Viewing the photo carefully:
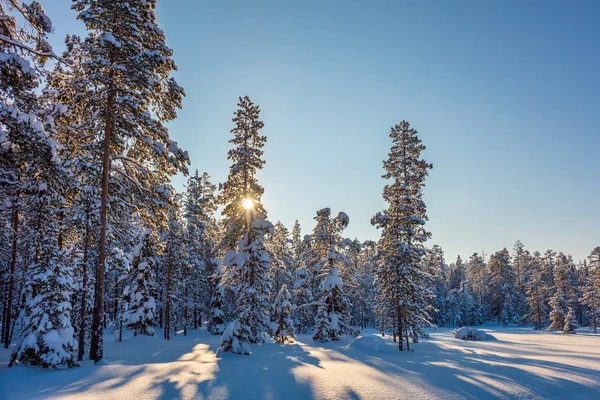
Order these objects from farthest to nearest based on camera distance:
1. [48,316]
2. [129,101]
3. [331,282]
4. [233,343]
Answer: [331,282], [233,343], [129,101], [48,316]

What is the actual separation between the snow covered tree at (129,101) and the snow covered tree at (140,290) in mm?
17770

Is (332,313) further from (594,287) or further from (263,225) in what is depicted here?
(594,287)

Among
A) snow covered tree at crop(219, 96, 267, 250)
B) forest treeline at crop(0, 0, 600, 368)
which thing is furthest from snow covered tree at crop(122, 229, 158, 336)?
snow covered tree at crop(219, 96, 267, 250)

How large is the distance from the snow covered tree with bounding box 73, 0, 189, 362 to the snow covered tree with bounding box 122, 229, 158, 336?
1777 cm

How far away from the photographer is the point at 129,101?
510 inches

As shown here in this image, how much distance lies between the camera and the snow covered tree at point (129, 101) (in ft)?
42.5

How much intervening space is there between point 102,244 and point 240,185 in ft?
34.4

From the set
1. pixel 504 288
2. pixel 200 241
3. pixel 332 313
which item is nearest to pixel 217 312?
pixel 200 241

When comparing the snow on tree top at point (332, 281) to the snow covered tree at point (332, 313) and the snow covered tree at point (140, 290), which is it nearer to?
the snow covered tree at point (332, 313)

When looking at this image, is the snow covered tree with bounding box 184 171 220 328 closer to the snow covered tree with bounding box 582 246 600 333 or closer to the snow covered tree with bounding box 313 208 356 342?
the snow covered tree with bounding box 313 208 356 342

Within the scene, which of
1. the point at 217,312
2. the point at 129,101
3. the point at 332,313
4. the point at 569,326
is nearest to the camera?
the point at 129,101

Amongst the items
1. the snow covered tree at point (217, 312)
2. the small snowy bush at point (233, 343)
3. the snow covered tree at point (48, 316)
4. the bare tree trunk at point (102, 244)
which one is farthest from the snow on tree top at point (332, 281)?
the snow covered tree at point (48, 316)

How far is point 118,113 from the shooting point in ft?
45.0

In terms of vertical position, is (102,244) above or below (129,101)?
below
